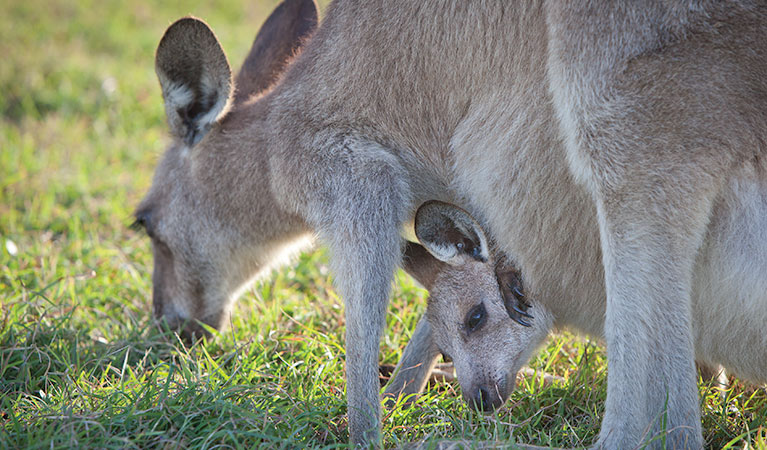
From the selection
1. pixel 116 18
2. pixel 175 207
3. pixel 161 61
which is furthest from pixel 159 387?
pixel 116 18

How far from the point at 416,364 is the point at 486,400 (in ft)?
1.32

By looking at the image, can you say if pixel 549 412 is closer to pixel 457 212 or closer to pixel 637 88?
pixel 457 212

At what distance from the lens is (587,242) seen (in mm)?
2461

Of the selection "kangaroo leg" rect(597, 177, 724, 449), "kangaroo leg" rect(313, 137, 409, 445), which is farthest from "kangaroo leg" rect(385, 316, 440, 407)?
"kangaroo leg" rect(597, 177, 724, 449)

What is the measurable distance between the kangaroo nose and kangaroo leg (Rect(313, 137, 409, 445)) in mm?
361

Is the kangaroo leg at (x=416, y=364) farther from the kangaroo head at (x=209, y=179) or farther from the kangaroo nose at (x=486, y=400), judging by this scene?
the kangaroo head at (x=209, y=179)

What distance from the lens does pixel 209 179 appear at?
3152 mm

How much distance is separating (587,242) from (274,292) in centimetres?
173

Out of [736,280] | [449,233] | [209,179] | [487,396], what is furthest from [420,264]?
[736,280]

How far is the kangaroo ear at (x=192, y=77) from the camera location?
2.91m

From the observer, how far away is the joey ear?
9.52ft

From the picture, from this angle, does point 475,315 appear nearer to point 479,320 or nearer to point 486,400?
point 479,320

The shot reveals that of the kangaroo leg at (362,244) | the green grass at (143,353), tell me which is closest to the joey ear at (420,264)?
the kangaroo leg at (362,244)

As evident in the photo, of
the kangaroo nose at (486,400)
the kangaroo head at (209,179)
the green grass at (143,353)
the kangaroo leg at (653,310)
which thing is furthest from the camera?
the kangaroo head at (209,179)
